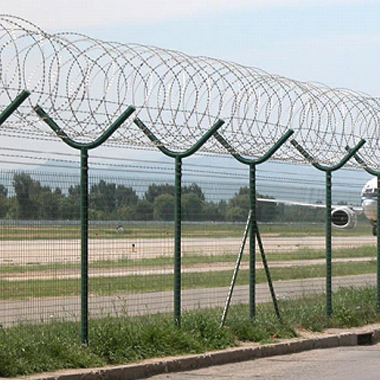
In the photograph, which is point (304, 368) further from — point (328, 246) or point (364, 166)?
point (364, 166)

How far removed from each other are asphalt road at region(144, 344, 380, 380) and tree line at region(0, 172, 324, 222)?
218 cm

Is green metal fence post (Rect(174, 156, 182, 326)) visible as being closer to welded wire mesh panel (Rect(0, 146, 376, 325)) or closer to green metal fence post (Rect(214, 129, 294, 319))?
welded wire mesh panel (Rect(0, 146, 376, 325))

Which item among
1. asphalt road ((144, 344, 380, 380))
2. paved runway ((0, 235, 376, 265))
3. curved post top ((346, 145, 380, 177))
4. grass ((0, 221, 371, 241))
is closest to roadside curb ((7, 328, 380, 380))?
asphalt road ((144, 344, 380, 380))

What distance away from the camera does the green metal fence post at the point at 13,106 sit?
11.2 meters

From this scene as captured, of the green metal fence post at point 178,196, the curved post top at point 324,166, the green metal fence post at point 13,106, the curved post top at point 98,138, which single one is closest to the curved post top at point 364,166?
the curved post top at point 324,166

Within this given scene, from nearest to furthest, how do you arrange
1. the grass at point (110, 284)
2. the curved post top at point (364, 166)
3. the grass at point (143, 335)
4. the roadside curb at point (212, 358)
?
the roadside curb at point (212, 358)
the grass at point (143, 335)
the grass at point (110, 284)
the curved post top at point (364, 166)

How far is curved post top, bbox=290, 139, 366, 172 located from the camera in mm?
16609

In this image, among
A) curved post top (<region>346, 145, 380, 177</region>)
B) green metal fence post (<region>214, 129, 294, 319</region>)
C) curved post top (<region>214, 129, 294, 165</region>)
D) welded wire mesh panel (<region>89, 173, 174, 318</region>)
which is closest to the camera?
welded wire mesh panel (<region>89, 173, 174, 318</region>)

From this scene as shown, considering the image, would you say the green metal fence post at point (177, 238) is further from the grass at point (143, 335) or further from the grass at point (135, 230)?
the grass at point (135, 230)

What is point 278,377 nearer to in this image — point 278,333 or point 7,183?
point 278,333

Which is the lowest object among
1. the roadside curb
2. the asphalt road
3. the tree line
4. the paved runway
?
the asphalt road

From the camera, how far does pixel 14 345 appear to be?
11672mm

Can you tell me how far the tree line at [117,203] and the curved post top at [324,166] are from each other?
100 centimetres

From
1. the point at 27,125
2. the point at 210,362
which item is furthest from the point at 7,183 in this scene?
the point at 210,362
